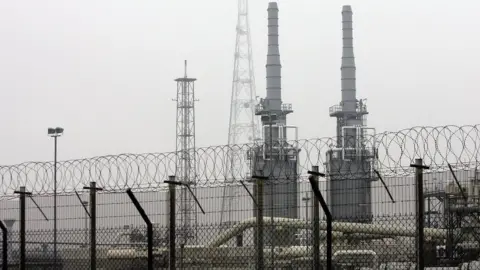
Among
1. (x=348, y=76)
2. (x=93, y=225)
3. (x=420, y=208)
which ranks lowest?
(x=93, y=225)

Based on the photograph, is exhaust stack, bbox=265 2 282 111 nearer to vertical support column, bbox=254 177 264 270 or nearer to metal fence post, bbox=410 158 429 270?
vertical support column, bbox=254 177 264 270

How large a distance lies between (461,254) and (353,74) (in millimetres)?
52719

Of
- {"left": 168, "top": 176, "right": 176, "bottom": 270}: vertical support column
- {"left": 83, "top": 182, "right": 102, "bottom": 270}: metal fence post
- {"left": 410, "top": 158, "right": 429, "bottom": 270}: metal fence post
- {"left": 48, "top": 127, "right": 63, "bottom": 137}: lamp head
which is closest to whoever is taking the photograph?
{"left": 410, "top": 158, "right": 429, "bottom": 270}: metal fence post

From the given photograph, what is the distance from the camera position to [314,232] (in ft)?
41.7

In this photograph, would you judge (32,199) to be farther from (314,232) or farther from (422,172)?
(422,172)

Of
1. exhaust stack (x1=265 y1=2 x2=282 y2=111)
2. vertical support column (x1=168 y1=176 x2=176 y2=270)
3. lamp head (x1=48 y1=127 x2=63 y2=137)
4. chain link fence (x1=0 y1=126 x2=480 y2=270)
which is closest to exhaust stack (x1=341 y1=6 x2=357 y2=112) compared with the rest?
exhaust stack (x1=265 y1=2 x2=282 y2=111)

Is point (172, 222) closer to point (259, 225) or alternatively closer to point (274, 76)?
point (259, 225)

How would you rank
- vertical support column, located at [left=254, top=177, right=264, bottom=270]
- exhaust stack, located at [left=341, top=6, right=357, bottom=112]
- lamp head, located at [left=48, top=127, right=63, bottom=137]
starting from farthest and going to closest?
1. exhaust stack, located at [left=341, top=6, right=357, bottom=112]
2. lamp head, located at [left=48, top=127, right=63, bottom=137]
3. vertical support column, located at [left=254, top=177, right=264, bottom=270]

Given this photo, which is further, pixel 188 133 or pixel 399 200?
pixel 188 133

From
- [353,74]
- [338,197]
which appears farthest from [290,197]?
[353,74]

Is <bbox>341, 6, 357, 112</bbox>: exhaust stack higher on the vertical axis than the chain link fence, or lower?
higher

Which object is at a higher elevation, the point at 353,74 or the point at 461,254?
the point at 353,74

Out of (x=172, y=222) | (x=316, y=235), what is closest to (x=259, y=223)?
(x=316, y=235)

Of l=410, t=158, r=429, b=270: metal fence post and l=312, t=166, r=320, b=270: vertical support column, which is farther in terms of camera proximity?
l=312, t=166, r=320, b=270: vertical support column
